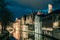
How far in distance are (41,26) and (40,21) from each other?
0.57 metres

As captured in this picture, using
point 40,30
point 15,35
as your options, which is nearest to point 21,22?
point 15,35

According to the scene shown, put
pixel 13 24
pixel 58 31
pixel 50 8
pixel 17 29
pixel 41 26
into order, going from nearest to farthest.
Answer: pixel 58 31 → pixel 41 26 → pixel 50 8 → pixel 17 29 → pixel 13 24

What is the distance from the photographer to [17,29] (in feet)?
135

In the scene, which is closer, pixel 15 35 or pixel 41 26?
pixel 41 26

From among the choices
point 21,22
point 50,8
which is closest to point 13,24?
point 21,22

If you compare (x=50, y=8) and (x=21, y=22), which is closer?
(x=50, y=8)

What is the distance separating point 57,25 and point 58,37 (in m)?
0.71

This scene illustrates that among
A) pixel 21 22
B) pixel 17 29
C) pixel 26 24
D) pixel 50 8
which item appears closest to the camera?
pixel 50 8

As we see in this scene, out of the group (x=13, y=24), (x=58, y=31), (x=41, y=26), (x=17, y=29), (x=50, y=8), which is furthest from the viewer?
(x=13, y=24)

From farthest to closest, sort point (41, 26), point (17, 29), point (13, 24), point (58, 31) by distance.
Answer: point (13, 24), point (17, 29), point (41, 26), point (58, 31)

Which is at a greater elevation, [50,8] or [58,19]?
[50,8]

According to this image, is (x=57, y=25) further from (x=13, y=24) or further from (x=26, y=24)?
(x=13, y=24)

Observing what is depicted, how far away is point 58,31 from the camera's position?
13781mm

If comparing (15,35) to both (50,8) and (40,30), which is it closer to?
(50,8)
